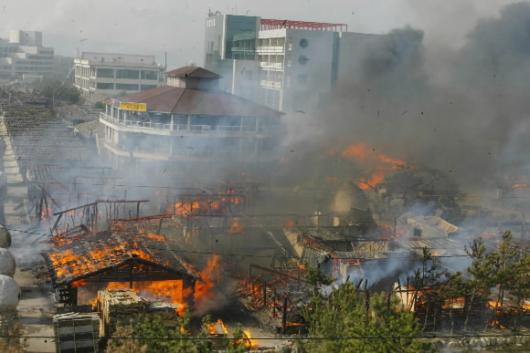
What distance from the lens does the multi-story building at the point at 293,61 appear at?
43.4 metres

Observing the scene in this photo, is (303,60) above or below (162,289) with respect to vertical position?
above

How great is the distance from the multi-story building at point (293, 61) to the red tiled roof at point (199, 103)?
1147 centimetres

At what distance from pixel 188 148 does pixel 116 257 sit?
601 inches

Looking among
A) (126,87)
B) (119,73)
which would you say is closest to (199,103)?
(119,73)

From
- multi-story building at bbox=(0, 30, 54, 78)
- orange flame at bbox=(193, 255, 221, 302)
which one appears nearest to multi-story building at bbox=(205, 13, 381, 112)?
orange flame at bbox=(193, 255, 221, 302)

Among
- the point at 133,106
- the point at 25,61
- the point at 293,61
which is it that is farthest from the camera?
the point at 25,61

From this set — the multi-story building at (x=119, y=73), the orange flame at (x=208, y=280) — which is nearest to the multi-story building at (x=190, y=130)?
the orange flame at (x=208, y=280)

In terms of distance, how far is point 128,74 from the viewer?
65.1 meters

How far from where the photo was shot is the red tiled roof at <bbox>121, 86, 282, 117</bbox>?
30528 mm

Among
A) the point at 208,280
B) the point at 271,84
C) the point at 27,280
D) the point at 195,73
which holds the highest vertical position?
the point at 195,73

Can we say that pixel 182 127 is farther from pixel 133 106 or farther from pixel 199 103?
pixel 133 106

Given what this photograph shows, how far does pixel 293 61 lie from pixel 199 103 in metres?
13.8

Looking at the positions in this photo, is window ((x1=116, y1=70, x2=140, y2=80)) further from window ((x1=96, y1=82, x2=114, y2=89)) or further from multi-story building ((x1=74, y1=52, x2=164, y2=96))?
window ((x1=96, y1=82, x2=114, y2=89))

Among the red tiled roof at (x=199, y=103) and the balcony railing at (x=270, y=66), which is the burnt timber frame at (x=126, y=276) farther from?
the balcony railing at (x=270, y=66)
